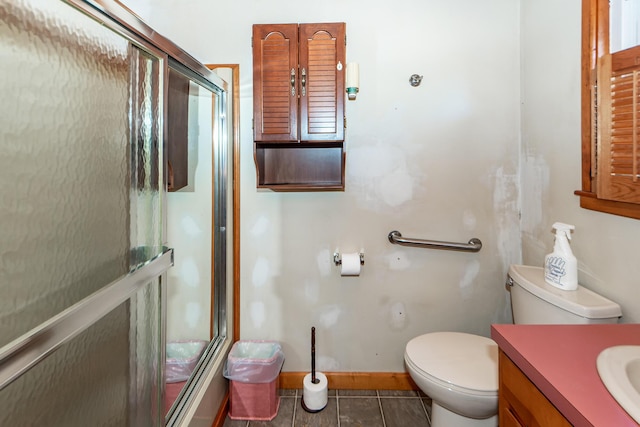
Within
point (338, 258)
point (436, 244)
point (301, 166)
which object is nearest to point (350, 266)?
point (338, 258)

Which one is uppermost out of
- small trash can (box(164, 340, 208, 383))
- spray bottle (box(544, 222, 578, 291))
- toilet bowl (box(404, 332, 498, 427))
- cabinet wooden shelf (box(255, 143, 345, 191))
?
cabinet wooden shelf (box(255, 143, 345, 191))

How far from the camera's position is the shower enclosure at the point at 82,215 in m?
0.67

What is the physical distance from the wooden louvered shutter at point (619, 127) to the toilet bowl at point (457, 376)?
0.76 meters

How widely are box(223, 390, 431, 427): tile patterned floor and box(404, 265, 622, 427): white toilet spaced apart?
0.79 ft

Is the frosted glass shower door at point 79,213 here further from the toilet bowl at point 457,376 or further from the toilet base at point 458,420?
the toilet base at point 458,420

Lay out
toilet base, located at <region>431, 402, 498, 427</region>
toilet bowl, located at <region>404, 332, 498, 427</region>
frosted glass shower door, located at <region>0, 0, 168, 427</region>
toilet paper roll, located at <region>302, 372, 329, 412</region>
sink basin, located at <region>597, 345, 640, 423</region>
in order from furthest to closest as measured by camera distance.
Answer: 1. toilet paper roll, located at <region>302, 372, 329, 412</region>
2. toilet base, located at <region>431, 402, 498, 427</region>
3. toilet bowl, located at <region>404, 332, 498, 427</region>
4. frosted glass shower door, located at <region>0, 0, 168, 427</region>
5. sink basin, located at <region>597, 345, 640, 423</region>

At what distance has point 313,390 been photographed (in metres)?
1.63

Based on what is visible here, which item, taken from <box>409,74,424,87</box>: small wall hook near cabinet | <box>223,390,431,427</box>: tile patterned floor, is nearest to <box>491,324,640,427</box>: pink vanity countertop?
<box>223,390,431,427</box>: tile patterned floor

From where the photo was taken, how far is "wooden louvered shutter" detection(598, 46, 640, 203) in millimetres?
1013

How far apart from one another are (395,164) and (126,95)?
1.24m

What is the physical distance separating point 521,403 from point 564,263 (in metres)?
0.64

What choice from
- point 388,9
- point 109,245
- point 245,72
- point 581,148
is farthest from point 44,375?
point 388,9

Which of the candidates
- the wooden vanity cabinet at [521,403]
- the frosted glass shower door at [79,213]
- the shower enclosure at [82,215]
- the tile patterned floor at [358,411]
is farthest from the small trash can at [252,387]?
the wooden vanity cabinet at [521,403]

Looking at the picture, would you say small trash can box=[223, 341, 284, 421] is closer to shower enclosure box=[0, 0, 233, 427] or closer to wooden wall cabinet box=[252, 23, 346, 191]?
shower enclosure box=[0, 0, 233, 427]
